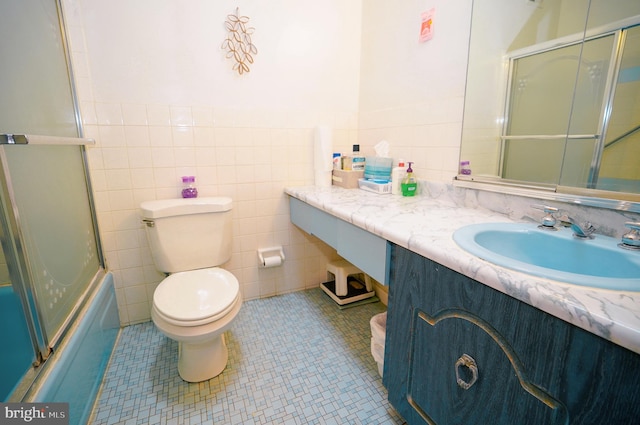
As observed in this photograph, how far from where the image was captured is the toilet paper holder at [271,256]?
6.12 feet

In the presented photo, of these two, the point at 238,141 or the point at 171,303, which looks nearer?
the point at 171,303

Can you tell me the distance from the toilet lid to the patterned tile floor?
0.39 metres

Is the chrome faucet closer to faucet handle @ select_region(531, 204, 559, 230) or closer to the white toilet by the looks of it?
faucet handle @ select_region(531, 204, 559, 230)

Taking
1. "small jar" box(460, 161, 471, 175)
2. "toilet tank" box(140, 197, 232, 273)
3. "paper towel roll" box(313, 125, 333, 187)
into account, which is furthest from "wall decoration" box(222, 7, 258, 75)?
"small jar" box(460, 161, 471, 175)

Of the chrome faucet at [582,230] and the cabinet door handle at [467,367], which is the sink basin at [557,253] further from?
the cabinet door handle at [467,367]

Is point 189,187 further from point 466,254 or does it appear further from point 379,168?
point 466,254

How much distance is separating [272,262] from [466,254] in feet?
4.42

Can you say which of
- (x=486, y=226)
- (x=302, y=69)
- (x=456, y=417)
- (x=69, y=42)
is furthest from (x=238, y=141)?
(x=456, y=417)

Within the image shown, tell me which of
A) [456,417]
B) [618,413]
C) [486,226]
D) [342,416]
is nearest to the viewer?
[618,413]

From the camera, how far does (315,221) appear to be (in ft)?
5.06

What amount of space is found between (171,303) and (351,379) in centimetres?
86

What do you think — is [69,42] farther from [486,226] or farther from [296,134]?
[486,226]

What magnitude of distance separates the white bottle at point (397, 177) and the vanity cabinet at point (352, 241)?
418 millimetres

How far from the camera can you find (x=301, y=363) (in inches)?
55.7
